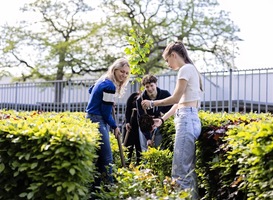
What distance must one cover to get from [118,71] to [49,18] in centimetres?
1861

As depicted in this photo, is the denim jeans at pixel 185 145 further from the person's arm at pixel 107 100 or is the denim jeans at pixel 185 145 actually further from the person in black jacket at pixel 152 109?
the person in black jacket at pixel 152 109

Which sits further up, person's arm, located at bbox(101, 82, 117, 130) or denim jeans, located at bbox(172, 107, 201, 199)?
person's arm, located at bbox(101, 82, 117, 130)

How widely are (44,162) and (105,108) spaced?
168 centimetres

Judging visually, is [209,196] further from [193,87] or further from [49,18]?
[49,18]

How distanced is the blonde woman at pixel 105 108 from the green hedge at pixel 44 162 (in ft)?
4.13

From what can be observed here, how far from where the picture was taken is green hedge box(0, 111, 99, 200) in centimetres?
347

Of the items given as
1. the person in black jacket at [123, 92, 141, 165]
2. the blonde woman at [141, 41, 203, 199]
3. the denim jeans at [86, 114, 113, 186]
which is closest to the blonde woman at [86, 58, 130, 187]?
the denim jeans at [86, 114, 113, 186]

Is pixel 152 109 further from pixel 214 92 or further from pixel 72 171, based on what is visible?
pixel 214 92

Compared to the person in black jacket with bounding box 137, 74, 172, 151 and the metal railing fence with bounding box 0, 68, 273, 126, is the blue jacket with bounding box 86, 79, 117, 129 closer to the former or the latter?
the person in black jacket with bounding box 137, 74, 172, 151

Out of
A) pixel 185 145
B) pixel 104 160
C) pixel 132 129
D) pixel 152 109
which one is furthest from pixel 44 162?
pixel 132 129

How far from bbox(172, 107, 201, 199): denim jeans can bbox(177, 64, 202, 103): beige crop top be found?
0.12 m

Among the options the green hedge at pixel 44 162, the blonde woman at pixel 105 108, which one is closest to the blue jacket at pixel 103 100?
the blonde woman at pixel 105 108

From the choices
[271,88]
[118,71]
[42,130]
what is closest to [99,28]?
[271,88]

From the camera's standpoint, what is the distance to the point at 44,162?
3541 millimetres
